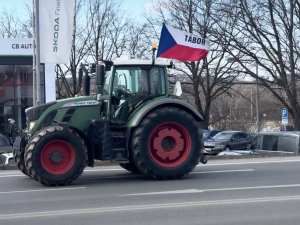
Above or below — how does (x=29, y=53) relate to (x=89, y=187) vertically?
above

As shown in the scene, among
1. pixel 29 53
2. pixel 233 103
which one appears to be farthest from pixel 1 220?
pixel 233 103

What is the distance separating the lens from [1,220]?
835cm

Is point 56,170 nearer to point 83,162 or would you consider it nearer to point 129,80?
point 83,162

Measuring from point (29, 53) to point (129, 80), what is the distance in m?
21.0

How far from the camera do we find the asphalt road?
8430 mm

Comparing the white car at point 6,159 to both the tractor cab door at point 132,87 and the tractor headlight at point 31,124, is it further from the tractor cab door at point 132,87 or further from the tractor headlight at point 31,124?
the tractor cab door at point 132,87

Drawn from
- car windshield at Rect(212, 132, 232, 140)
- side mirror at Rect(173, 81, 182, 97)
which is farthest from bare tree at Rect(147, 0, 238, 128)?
side mirror at Rect(173, 81, 182, 97)

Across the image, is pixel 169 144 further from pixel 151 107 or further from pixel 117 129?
pixel 117 129

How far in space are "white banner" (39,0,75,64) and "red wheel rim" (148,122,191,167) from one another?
6.96 m

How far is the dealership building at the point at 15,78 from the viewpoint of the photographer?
32.4 meters

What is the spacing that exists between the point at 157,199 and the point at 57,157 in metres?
2.76


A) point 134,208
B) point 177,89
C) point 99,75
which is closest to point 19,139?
point 99,75

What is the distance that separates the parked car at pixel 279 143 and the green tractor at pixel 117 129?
20.9 ft

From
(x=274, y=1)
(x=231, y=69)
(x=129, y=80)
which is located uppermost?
(x=274, y=1)
